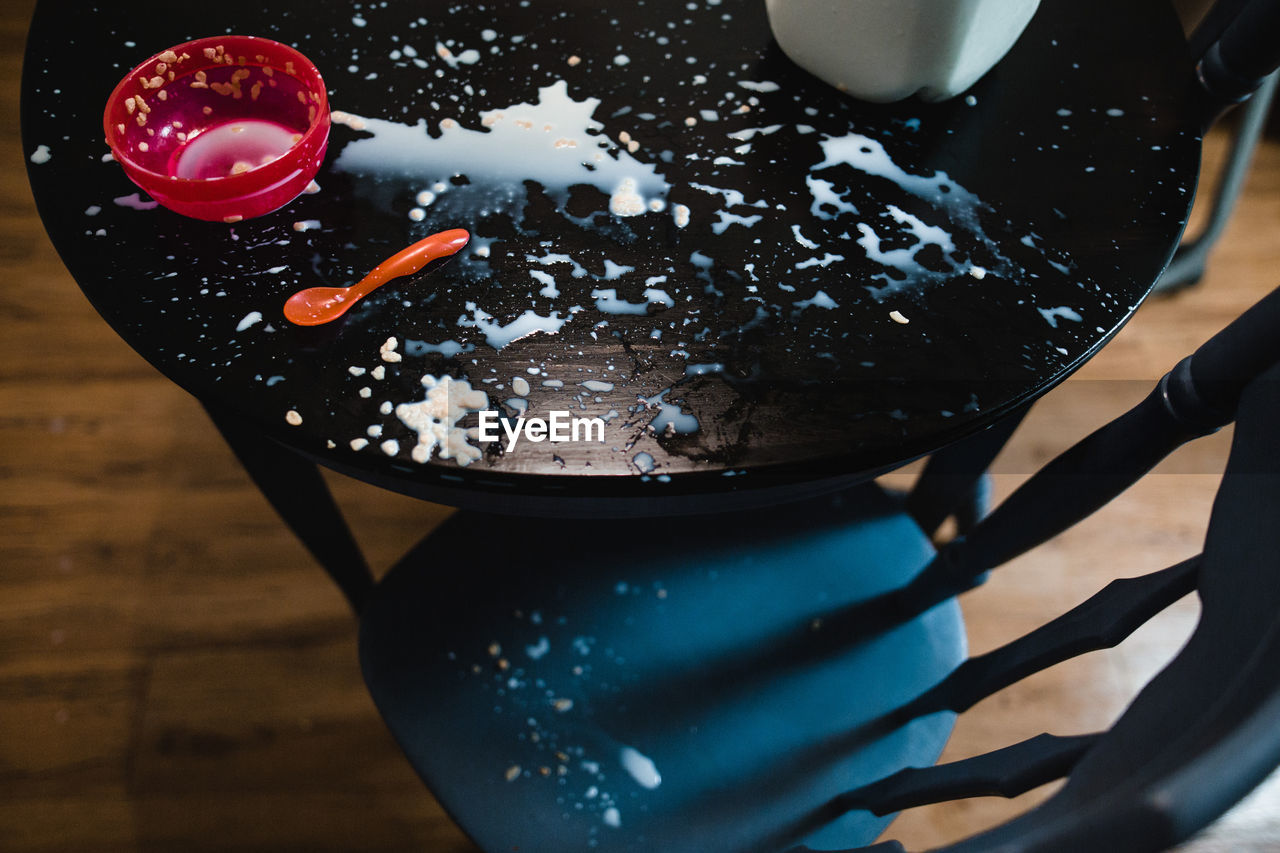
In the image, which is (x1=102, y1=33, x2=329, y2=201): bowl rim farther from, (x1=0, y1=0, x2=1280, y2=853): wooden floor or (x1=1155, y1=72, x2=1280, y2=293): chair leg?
(x1=1155, y1=72, x2=1280, y2=293): chair leg

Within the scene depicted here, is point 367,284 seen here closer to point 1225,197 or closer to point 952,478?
point 952,478

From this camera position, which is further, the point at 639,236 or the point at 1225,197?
the point at 1225,197

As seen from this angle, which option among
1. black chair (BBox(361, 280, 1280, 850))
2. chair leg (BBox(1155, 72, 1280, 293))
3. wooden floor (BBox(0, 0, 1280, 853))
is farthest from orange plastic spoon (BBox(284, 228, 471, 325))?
chair leg (BBox(1155, 72, 1280, 293))

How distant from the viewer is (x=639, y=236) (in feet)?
2.20

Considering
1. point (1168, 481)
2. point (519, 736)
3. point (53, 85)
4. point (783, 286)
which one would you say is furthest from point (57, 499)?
point (1168, 481)

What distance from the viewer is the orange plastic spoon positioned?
62cm

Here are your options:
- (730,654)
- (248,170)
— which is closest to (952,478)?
(730,654)

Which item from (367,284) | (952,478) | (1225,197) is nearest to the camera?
(367,284)

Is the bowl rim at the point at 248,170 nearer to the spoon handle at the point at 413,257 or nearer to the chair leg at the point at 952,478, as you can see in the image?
the spoon handle at the point at 413,257

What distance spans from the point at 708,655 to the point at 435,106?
529mm

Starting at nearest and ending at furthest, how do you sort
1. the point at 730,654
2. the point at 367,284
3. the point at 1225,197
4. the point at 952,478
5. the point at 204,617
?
the point at 367,284 < the point at 730,654 < the point at 952,478 < the point at 204,617 < the point at 1225,197

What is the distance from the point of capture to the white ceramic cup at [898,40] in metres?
0.64

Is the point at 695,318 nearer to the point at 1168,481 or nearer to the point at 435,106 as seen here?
the point at 435,106

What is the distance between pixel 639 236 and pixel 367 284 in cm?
21
